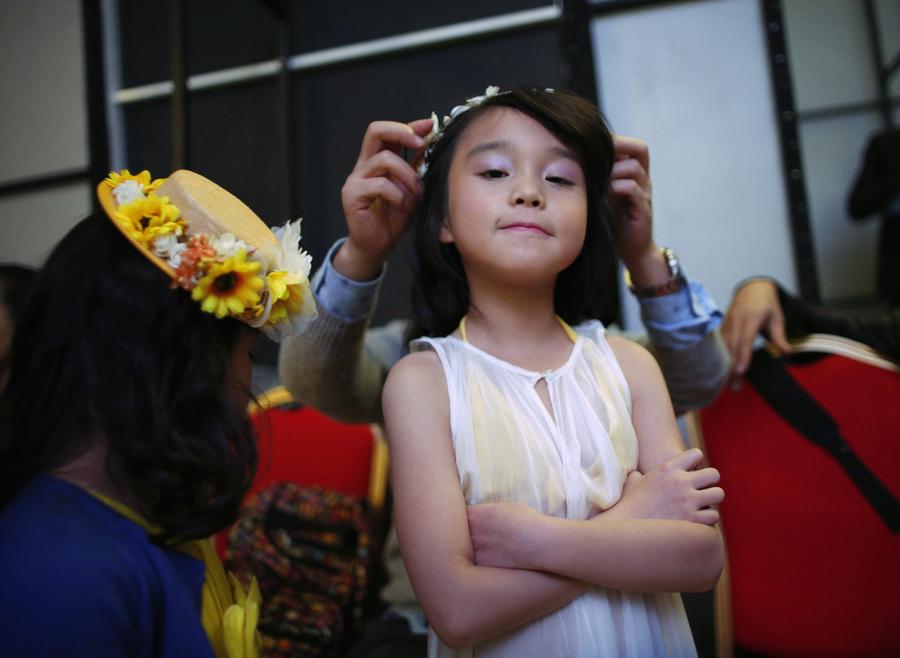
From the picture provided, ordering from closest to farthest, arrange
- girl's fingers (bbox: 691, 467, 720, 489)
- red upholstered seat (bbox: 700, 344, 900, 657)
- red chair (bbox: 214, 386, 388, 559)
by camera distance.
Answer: girl's fingers (bbox: 691, 467, 720, 489), red upholstered seat (bbox: 700, 344, 900, 657), red chair (bbox: 214, 386, 388, 559)

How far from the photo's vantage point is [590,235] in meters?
1.22

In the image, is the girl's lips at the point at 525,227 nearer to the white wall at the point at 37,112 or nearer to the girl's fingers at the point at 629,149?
the girl's fingers at the point at 629,149

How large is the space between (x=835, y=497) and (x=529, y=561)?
863 mm

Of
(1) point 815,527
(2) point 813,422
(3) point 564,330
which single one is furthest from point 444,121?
(1) point 815,527

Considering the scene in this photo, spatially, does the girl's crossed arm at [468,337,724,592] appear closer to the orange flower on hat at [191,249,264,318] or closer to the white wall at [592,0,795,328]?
the orange flower on hat at [191,249,264,318]

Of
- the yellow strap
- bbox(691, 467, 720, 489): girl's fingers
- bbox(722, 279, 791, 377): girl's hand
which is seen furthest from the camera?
bbox(722, 279, 791, 377): girl's hand

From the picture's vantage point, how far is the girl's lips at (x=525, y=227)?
97cm

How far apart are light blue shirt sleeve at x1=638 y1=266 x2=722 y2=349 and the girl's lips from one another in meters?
0.46

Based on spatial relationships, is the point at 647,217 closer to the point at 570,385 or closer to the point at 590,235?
the point at 590,235

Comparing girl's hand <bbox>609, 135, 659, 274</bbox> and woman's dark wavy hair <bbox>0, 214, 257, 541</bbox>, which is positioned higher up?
girl's hand <bbox>609, 135, 659, 274</bbox>

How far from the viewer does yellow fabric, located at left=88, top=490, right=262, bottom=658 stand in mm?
799

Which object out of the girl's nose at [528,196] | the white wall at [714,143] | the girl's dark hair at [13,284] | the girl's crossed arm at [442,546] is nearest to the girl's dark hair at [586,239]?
the girl's nose at [528,196]

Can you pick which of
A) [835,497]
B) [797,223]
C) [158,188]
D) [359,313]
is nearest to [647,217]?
[359,313]

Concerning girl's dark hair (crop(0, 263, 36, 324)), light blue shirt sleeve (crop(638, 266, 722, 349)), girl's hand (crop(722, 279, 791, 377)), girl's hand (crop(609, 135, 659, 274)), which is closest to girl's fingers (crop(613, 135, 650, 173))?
girl's hand (crop(609, 135, 659, 274))
